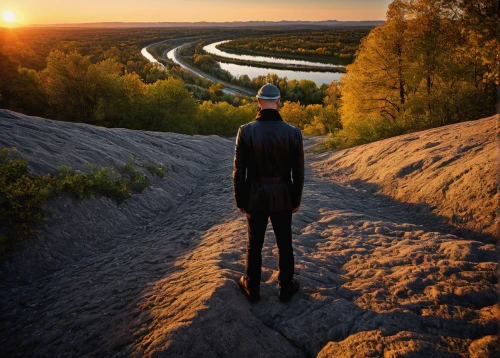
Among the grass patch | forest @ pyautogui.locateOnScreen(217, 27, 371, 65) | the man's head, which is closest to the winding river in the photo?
forest @ pyautogui.locateOnScreen(217, 27, 371, 65)

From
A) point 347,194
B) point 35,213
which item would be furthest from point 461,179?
point 35,213

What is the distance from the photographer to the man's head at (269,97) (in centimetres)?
365

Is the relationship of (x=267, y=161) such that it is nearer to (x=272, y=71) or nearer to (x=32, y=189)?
(x=32, y=189)

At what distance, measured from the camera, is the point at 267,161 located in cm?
369

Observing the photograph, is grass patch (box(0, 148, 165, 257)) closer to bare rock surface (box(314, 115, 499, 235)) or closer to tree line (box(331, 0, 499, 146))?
bare rock surface (box(314, 115, 499, 235))

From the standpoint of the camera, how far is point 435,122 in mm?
16000

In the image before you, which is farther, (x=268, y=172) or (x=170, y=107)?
(x=170, y=107)

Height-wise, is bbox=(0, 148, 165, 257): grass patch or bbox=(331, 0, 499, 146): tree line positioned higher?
bbox=(331, 0, 499, 146): tree line

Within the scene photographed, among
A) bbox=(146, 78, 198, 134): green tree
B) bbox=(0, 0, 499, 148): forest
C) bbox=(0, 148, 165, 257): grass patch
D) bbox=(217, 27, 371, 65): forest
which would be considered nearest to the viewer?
bbox=(0, 148, 165, 257): grass patch

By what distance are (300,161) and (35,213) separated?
6182mm

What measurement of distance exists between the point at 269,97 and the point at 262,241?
1912 mm

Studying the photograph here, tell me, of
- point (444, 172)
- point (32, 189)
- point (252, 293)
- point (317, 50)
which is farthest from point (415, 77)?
point (317, 50)

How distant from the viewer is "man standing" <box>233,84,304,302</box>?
12.0ft

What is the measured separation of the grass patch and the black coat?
522cm
